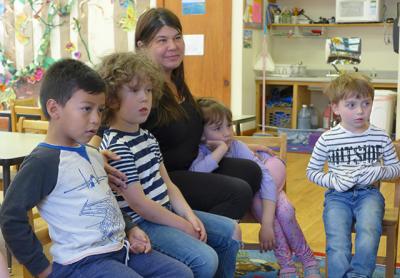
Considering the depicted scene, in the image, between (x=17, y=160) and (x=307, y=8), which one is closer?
(x=17, y=160)

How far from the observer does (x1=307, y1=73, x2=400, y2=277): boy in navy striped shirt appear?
2.11 meters

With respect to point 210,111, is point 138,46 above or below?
above

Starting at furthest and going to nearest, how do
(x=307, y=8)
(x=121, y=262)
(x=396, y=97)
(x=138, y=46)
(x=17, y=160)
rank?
1. (x=307, y=8)
2. (x=396, y=97)
3. (x=17, y=160)
4. (x=138, y=46)
5. (x=121, y=262)

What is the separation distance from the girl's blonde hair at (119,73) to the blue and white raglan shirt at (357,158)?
79 centimetres

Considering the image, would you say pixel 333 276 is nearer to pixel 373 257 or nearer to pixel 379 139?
pixel 373 257

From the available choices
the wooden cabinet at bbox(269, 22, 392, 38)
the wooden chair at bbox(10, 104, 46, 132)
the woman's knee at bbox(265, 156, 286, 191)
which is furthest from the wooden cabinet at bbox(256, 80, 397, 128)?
the woman's knee at bbox(265, 156, 286, 191)

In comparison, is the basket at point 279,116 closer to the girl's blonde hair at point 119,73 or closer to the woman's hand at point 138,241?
the girl's blonde hair at point 119,73

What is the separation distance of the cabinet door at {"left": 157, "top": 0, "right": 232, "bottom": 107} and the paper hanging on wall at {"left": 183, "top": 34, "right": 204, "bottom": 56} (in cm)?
3

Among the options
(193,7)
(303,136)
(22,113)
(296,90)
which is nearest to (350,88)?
(22,113)

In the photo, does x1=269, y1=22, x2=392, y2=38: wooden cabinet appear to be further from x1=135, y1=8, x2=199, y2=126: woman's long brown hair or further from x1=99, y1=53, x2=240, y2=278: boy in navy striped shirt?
x1=99, y1=53, x2=240, y2=278: boy in navy striped shirt

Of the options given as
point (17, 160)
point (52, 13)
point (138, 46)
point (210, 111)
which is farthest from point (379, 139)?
point (52, 13)

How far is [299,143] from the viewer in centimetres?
596

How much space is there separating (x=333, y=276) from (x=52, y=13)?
5.40 metres

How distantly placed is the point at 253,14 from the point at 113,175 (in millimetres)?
4637
